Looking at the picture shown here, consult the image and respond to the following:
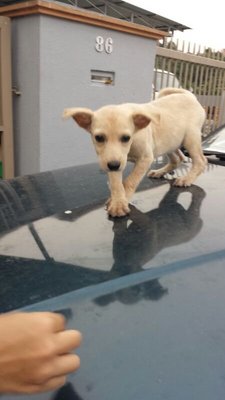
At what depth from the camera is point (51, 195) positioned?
1.68 meters

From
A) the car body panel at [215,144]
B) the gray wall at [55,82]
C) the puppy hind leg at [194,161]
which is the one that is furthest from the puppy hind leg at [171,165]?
the gray wall at [55,82]

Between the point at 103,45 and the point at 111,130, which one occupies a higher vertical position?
the point at 103,45

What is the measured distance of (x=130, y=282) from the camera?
991 millimetres

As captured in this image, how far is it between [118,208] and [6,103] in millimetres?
3029

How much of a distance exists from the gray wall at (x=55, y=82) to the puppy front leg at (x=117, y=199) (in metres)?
2.75

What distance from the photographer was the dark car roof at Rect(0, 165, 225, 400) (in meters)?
0.72

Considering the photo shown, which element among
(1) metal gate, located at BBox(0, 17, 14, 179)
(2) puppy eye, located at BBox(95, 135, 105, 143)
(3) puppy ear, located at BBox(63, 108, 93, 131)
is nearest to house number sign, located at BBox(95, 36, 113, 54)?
(1) metal gate, located at BBox(0, 17, 14, 179)

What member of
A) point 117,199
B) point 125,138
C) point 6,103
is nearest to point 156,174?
point 117,199

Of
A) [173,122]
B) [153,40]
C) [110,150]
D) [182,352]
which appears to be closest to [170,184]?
[173,122]

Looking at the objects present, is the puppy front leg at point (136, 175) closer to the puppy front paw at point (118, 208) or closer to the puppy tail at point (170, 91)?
the puppy front paw at point (118, 208)

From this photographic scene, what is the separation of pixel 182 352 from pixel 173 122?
110 centimetres

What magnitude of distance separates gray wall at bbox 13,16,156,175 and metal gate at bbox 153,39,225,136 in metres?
0.88

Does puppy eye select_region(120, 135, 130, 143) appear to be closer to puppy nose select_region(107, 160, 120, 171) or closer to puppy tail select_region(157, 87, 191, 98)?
puppy nose select_region(107, 160, 120, 171)

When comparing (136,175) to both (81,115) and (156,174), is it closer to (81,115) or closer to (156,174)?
(81,115)
